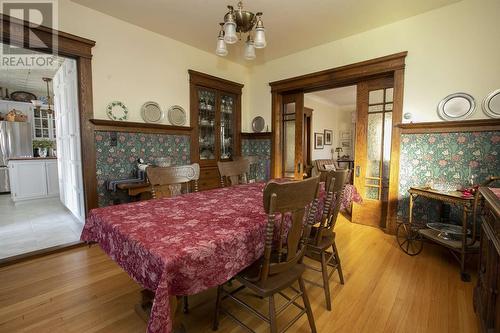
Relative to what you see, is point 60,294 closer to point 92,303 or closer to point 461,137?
point 92,303

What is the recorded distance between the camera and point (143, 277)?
1002mm

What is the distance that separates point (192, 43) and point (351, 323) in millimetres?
3994

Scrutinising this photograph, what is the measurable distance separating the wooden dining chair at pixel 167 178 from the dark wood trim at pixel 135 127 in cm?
140

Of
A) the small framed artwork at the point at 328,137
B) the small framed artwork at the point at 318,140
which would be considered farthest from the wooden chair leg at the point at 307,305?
the small framed artwork at the point at 328,137

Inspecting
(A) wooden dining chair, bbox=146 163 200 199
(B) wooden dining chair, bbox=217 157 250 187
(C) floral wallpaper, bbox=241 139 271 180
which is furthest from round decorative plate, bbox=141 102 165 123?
(C) floral wallpaper, bbox=241 139 271 180

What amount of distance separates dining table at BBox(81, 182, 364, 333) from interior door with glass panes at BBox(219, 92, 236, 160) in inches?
114

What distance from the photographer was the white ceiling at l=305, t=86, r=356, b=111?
20.0 ft

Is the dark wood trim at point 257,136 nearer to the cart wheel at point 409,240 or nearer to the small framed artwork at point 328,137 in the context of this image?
the cart wheel at point 409,240

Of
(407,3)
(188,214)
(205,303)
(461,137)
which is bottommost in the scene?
(205,303)

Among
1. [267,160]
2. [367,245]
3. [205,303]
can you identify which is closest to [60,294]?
[205,303]

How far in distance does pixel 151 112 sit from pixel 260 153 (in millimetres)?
2136

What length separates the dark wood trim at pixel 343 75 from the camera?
9.96ft

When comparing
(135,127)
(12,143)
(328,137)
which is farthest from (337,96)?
(12,143)

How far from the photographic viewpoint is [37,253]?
253cm
